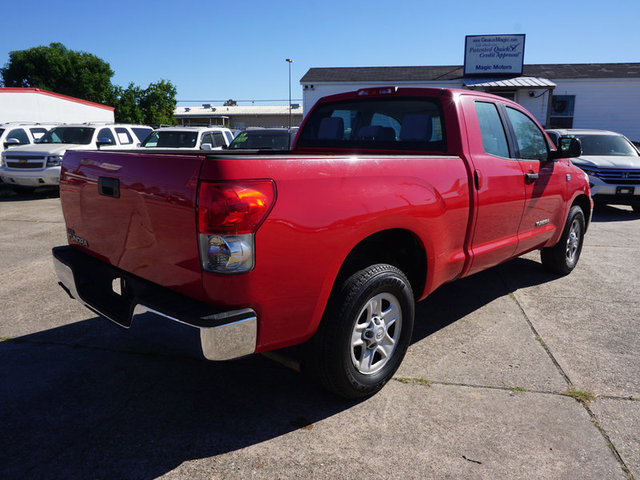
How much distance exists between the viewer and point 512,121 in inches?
172

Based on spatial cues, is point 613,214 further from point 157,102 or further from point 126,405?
point 157,102

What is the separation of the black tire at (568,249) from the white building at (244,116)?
5005cm

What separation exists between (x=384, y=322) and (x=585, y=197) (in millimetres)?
4009

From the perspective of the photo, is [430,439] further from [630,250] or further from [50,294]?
[630,250]

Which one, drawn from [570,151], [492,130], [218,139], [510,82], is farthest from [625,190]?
[510,82]

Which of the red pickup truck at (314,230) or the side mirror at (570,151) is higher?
the side mirror at (570,151)

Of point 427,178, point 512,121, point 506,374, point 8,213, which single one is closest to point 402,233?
point 427,178

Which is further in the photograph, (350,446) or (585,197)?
(585,197)

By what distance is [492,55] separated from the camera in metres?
23.3

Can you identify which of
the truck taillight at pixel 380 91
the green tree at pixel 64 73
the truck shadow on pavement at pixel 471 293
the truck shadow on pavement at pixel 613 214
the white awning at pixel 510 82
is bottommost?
the truck shadow on pavement at pixel 613 214

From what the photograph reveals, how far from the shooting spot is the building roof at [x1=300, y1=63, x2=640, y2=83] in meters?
23.5

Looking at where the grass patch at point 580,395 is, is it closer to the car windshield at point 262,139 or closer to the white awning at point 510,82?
the car windshield at point 262,139

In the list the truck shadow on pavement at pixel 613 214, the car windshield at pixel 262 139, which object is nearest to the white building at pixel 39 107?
the car windshield at pixel 262 139

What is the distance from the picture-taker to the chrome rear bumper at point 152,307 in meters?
2.17
